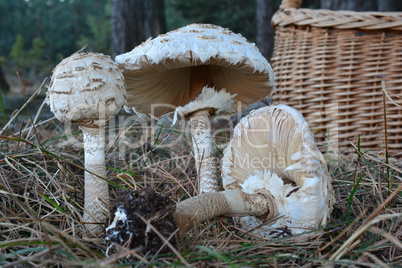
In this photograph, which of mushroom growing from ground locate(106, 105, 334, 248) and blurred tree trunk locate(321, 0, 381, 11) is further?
blurred tree trunk locate(321, 0, 381, 11)

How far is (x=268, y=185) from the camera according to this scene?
200cm

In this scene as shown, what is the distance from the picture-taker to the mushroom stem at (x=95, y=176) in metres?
1.95

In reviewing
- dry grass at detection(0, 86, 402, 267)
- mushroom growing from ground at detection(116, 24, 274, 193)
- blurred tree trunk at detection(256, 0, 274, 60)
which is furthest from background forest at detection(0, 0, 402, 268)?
blurred tree trunk at detection(256, 0, 274, 60)

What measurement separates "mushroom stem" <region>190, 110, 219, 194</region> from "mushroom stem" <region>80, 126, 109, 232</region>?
2.18 ft

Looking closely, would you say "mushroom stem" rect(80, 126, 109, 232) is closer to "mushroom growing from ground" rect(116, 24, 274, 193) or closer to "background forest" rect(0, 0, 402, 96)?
"mushroom growing from ground" rect(116, 24, 274, 193)

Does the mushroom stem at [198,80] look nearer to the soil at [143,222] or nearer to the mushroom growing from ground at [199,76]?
the mushroom growing from ground at [199,76]

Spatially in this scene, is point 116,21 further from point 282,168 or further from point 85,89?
point 282,168

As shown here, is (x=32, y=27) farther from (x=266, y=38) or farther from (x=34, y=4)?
(x=266, y=38)

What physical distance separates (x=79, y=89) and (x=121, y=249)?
0.84m

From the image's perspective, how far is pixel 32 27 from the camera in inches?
1339

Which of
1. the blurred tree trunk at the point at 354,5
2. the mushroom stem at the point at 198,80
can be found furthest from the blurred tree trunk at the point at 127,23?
the mushroom stem at the point at 198,80

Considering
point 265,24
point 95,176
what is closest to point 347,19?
point 95,176

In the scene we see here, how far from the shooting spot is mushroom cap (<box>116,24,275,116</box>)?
70.0 inches

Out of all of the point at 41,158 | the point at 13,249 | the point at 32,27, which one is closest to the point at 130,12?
the point at 41,158
